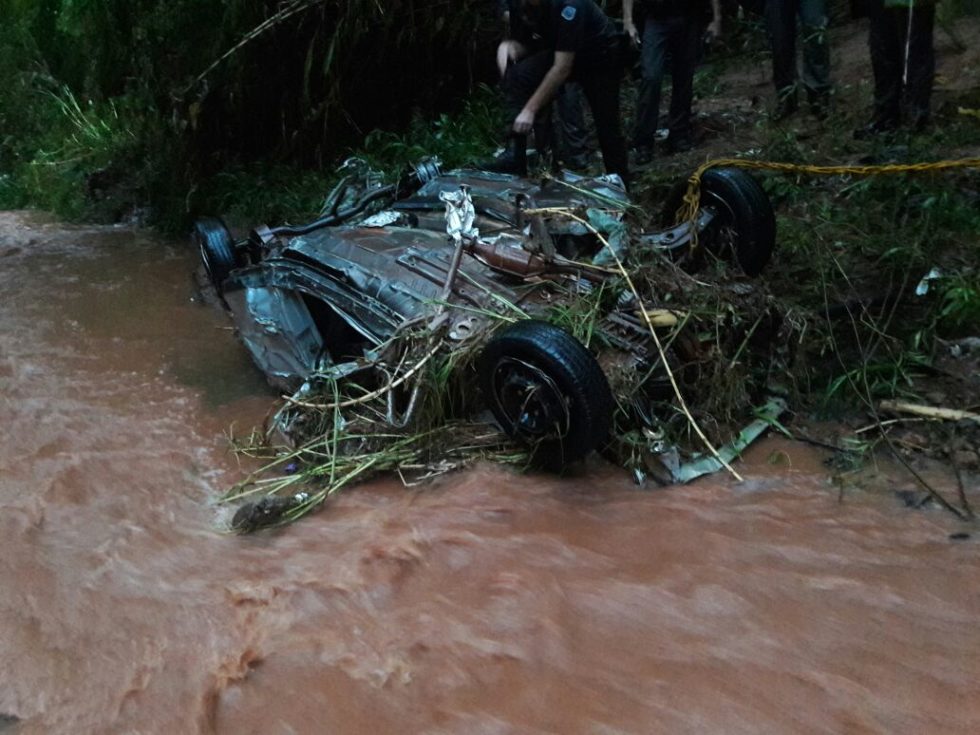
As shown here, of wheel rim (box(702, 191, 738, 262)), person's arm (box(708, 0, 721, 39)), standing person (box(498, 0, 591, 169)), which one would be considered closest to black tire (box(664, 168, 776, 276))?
wheel rim (box(702, 191, 738, 262))

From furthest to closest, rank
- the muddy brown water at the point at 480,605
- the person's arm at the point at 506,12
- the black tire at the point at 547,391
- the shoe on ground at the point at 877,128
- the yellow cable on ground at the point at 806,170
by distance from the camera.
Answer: the person's arm at the point at 506,12 → the shoe on ground at the point at 877,128 → the yellow cable on ground at the point at 806,170 → the black tire at the point at 547,391 → the muddy brown water at the point at 480,605

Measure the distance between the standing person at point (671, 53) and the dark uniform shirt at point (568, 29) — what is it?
40.4 inches

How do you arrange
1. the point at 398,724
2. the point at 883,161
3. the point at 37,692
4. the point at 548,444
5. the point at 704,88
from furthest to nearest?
the point at 704,88, the point at 883,161, the point at 548,444, the point at 37,692, the point at 398,724

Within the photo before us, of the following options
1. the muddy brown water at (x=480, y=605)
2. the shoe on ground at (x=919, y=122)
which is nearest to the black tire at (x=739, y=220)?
the muddy brown water at (x=480, y=605)

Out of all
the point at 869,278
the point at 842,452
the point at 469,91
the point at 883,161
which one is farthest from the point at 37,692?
the point at 469,91

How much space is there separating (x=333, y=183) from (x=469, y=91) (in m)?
1.99

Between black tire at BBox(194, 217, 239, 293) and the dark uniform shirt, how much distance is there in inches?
93.5

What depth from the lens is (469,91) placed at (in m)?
9.32

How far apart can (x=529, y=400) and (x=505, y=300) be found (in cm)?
68

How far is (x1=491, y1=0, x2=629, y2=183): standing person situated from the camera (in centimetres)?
554

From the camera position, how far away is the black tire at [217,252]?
18.3 feet

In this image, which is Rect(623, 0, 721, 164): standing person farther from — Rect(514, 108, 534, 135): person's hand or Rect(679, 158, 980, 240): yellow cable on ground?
Rect(679, 158, 980, 240): yellow cable on ground

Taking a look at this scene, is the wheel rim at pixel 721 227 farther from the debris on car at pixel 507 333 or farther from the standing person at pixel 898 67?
the standing person at pixel 898 67

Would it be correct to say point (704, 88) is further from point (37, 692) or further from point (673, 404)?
point (37, 692)
